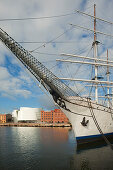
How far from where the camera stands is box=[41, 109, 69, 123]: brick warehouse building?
8475 cm

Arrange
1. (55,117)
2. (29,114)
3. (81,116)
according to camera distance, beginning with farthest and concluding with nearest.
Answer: (29,114), (55,117), (81,116)

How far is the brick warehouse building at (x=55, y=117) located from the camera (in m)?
84.8

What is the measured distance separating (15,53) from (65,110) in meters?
7.67

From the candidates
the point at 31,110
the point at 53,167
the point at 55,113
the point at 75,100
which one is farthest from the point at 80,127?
the point at 31,110

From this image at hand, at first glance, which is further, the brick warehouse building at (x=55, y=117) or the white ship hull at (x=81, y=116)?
the brick warehouse building at (x=55, y=117)

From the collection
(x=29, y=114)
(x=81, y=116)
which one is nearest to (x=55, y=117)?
(x=29, y=114)

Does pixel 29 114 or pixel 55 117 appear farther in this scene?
pixel 29 114

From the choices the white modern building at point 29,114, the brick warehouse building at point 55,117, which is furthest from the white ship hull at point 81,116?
the white modern building at point 29,114

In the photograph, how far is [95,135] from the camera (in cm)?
1505

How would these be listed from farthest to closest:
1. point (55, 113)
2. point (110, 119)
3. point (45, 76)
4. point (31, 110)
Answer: point (31, 110) < point (55, 113) < point (110, 119) < point (45, 76)

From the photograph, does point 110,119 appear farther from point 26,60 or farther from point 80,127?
point 26,60

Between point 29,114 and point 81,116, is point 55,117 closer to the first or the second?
point 29,114

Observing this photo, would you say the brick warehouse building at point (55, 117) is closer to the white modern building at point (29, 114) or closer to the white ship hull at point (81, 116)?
the white modern building at point (29, 114)

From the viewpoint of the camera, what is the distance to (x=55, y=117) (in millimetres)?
87688
